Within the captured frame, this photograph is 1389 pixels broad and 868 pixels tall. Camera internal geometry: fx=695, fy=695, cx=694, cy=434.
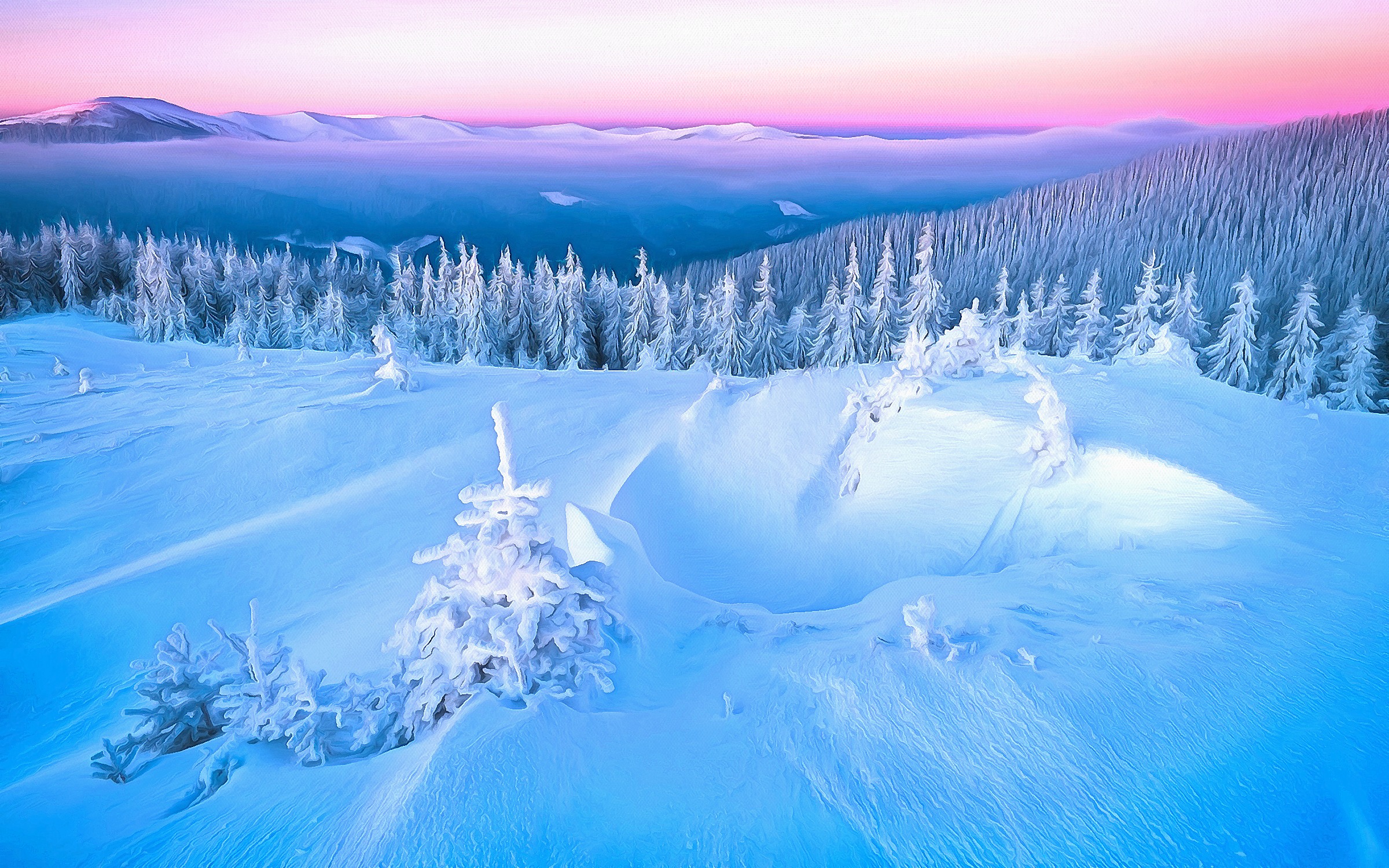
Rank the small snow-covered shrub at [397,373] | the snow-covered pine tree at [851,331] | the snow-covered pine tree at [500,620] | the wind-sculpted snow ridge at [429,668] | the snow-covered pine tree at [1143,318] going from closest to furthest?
the wind-sculpted snow ridge at [429,668] → the snow-covered pine tree at [500,620] → the small snow-covered shrub at [397,373] → the snow-covered pine tree at [1143,318] → the snow-covered pine tree at [851,331]

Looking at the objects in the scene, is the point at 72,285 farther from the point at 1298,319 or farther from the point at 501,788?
the point at 1298,319

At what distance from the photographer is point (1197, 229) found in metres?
46.1

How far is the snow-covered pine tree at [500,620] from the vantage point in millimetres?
4332

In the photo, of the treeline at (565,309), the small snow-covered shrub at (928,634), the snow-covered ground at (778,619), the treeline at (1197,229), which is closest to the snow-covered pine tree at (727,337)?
the treeline at (565,309)

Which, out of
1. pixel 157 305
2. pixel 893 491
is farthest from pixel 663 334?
pixel 893 491

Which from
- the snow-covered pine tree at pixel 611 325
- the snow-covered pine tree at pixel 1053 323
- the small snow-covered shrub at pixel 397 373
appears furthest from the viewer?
the snow-covered pine tree at pixel 611 325

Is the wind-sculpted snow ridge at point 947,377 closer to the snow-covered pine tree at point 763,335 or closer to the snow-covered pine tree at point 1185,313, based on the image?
the snow-covered pine tree at point 1185,313

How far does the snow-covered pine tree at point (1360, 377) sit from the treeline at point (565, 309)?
11.5 feet

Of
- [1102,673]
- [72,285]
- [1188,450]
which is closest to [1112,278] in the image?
[1188,450]

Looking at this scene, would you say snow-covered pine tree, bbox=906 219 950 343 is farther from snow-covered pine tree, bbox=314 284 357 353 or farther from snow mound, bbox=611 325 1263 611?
snow-covered pine tree, bbox=314 284 357 353

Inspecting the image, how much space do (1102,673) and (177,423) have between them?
15.3 metres

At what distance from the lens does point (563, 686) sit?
14.5 feet

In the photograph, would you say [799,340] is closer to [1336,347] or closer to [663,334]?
[663,334]

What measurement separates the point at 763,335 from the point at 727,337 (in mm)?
2747
